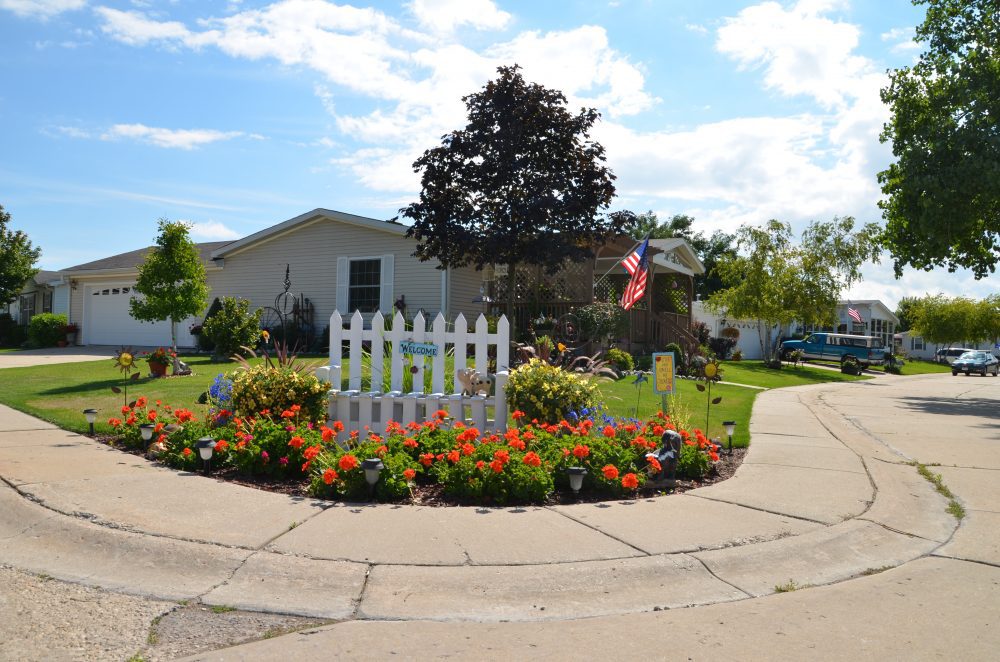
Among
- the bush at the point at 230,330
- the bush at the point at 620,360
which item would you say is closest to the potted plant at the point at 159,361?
the bush at the point at 230,330

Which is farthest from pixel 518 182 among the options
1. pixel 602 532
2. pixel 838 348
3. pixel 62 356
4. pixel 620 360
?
pixel 838 348

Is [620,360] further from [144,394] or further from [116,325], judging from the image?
[116,325]

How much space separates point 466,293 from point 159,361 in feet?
29.4

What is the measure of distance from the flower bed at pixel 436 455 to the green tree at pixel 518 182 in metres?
Answer: 8.41

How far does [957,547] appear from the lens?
5008mm

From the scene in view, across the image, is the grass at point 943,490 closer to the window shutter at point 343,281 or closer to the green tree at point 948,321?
the window shutter at point 343,281

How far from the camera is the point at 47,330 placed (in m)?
27.5

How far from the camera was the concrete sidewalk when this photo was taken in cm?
347

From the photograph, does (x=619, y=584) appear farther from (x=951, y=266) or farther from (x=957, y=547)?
(x=951, y=266)

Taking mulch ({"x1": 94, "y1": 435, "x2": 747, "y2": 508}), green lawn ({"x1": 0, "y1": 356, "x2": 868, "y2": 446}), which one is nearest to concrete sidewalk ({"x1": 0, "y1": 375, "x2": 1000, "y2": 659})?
mulch ({"x1": 94, "y1": 435, "x2": 747, "y2": 508})

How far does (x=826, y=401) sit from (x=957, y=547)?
1201 cm

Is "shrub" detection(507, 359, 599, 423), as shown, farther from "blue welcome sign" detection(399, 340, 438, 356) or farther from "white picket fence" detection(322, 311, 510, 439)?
"blue welcome sign" detection(399, 340, 438, 356)

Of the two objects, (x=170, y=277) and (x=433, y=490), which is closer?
(x=433, y=490)

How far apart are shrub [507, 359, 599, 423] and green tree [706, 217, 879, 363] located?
2690cm
